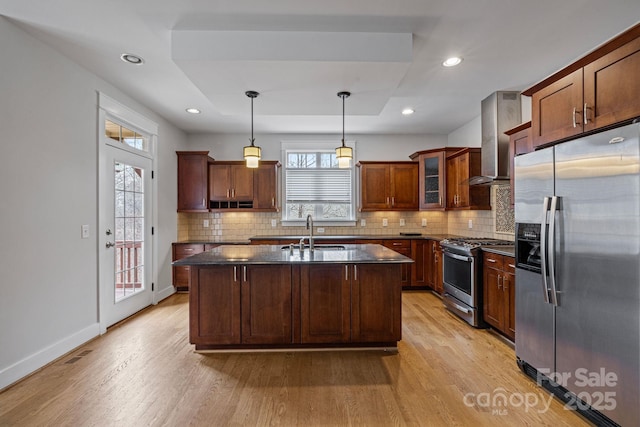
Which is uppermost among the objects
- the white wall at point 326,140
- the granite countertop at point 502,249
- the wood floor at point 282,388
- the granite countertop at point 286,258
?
the white wall at point 326,140

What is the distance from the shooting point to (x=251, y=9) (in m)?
2.30

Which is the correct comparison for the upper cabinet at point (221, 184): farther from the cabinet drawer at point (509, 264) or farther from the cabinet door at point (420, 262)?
the cabinet drawer at point (509, 264)

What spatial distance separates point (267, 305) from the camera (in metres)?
2.91

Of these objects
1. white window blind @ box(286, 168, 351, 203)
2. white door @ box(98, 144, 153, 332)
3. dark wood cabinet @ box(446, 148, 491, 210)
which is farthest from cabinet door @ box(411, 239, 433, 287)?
white door @ box(98, 144, 153, 332)

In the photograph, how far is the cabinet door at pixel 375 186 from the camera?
221 inches

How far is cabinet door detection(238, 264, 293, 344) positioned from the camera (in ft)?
9.53

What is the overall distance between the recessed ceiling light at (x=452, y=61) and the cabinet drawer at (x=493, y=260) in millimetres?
1972

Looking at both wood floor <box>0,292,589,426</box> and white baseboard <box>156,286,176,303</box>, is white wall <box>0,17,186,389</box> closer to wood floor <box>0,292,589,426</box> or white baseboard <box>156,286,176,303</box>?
wood floor <box>0,292,589,426</box>

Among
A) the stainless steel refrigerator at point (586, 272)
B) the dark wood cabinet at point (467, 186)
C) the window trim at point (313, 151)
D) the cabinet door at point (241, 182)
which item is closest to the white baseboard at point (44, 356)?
the cabinet door at point (241, 182)

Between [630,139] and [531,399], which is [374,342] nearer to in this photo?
[531,399]

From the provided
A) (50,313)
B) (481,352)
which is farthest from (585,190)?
(50,313)

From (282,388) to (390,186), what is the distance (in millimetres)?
4013

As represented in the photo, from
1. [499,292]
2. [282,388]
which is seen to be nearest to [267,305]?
[282,388]

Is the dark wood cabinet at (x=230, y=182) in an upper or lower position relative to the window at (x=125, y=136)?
lower
